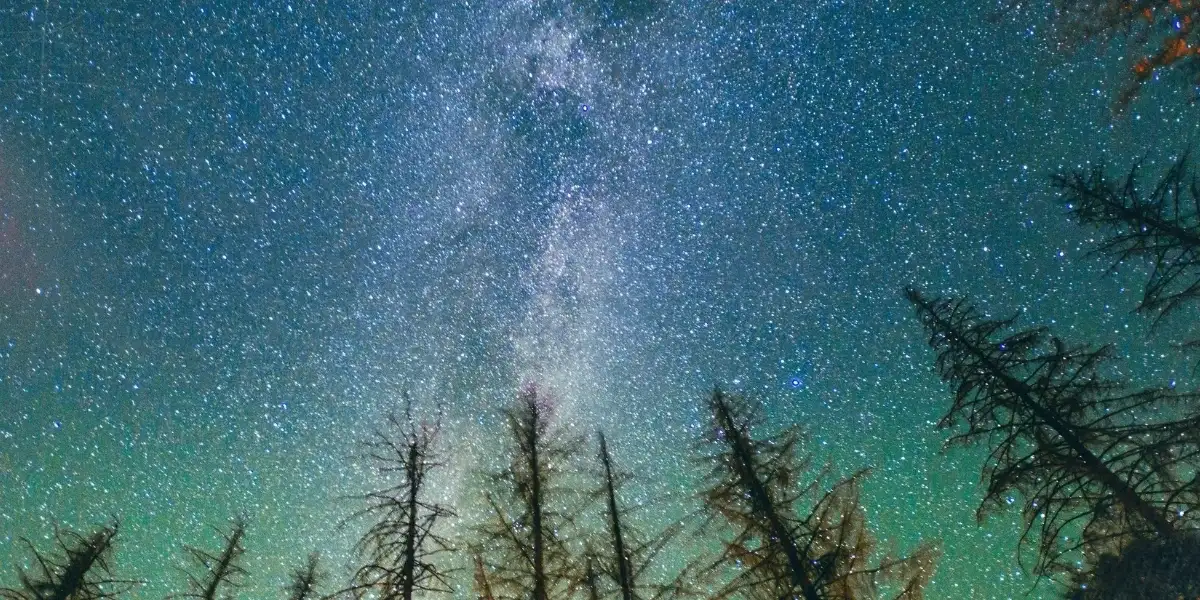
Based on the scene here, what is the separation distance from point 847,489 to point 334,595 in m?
8.77

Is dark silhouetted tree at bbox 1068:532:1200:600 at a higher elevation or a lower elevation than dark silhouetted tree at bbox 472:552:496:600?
lower

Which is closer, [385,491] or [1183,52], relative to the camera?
[1183,52]

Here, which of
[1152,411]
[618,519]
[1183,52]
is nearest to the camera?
[1183,52]

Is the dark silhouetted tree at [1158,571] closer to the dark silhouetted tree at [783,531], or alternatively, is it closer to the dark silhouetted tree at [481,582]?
the dark silhouetted tree at [783,531]

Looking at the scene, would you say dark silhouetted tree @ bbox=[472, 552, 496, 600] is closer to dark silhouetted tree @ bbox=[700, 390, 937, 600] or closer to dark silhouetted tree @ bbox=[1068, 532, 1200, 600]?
dark silhouetted tree @ bbox=[700, 390, 937, 600]

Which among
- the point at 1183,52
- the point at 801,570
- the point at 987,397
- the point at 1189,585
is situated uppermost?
the point at 1183,52

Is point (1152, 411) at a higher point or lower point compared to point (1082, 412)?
lower

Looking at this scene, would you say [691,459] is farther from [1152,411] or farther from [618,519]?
[1152,411]

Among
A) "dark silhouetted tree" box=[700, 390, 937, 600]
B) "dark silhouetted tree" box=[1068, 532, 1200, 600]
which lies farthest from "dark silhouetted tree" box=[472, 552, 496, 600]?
"dark silhouetted tree" box=[1068, 532, 1200, 600]

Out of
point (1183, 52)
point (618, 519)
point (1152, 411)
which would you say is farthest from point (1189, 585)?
point (618, 519)

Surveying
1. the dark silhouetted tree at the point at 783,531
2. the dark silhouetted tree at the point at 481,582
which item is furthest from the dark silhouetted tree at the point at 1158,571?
the dark silhouetted tree at the point at 481,582

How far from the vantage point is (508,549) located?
10.5 metres

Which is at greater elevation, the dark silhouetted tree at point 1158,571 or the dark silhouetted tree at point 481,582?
the dark silhouetted tree at point 481,582

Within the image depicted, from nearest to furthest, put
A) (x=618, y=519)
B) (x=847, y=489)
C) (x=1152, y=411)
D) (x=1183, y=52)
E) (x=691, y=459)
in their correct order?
(x=1183, y=52) → (x=1152, y=411) → (x=847, y=489) → (x=618, y=519) → (x=691, y=459)
